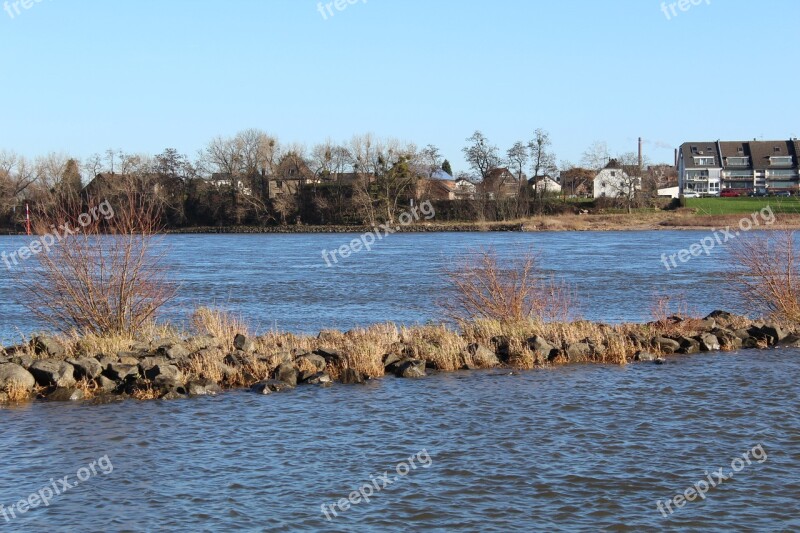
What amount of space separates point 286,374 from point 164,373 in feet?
8.19

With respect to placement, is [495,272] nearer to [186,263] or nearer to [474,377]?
[474,377]

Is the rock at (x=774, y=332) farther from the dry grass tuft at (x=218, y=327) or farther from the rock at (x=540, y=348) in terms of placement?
the dry grass tuft at (x=218, y=327)

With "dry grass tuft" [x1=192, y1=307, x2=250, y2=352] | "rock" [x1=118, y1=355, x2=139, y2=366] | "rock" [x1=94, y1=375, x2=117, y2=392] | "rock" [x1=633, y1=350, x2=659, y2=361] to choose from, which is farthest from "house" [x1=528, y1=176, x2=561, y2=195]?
"rock" [x1=94, y1=375, x2=117, y2=392]

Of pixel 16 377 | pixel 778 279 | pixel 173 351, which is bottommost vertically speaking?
pixel 16 377

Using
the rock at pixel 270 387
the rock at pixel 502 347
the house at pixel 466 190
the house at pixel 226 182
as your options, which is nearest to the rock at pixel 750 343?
the rock at pixel 502 347

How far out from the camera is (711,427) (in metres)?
15.6

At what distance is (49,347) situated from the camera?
19641 mm

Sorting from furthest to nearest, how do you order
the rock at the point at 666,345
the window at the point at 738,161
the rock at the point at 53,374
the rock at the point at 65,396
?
1. the window at the point at 738,161
2. the rock at the point at 666,345
3. the rock at the point at 53,374
4. the rock at the point at 65,396

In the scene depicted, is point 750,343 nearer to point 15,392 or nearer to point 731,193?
point 15,392

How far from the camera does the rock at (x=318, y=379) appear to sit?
62.0 feet

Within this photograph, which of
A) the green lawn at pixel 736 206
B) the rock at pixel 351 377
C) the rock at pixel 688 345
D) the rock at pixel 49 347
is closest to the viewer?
the rock at pixel 351 377

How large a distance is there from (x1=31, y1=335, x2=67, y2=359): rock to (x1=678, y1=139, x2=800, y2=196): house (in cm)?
14665

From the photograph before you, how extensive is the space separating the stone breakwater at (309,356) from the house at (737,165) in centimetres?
13910

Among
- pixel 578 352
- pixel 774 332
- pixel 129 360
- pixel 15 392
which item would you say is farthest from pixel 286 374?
pixel 774 332
